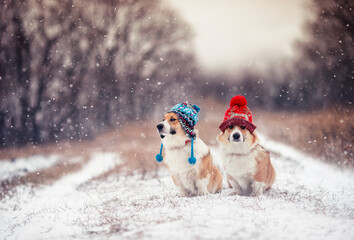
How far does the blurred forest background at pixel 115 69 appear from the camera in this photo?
11.1 m

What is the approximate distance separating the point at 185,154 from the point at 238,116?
1068mm

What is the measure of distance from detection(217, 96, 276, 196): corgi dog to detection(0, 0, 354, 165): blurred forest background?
503cm

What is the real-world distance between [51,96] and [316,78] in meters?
10.8

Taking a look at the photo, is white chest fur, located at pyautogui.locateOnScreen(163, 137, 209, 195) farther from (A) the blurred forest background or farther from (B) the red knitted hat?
(A) the blurred forest background

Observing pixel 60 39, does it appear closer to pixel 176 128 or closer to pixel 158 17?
pixel 158 17

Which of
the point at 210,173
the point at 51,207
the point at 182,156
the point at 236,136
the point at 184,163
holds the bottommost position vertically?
the point at 51,207

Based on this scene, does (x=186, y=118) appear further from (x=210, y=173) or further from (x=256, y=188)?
(x=256, y=188)

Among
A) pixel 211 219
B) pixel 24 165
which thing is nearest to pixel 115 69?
pixel 24 165

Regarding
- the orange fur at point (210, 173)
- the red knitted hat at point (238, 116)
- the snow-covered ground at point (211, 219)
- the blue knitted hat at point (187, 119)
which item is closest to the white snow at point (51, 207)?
the snow-covered ground at point (211, 219)

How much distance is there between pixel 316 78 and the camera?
12.0m

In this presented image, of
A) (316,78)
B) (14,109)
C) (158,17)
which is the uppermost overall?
(158,17)

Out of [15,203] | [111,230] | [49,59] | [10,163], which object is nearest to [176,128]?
[111,230]

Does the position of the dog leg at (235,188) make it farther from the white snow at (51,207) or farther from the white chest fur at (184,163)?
the white snow at (51,207)

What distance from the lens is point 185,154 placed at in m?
5.01
